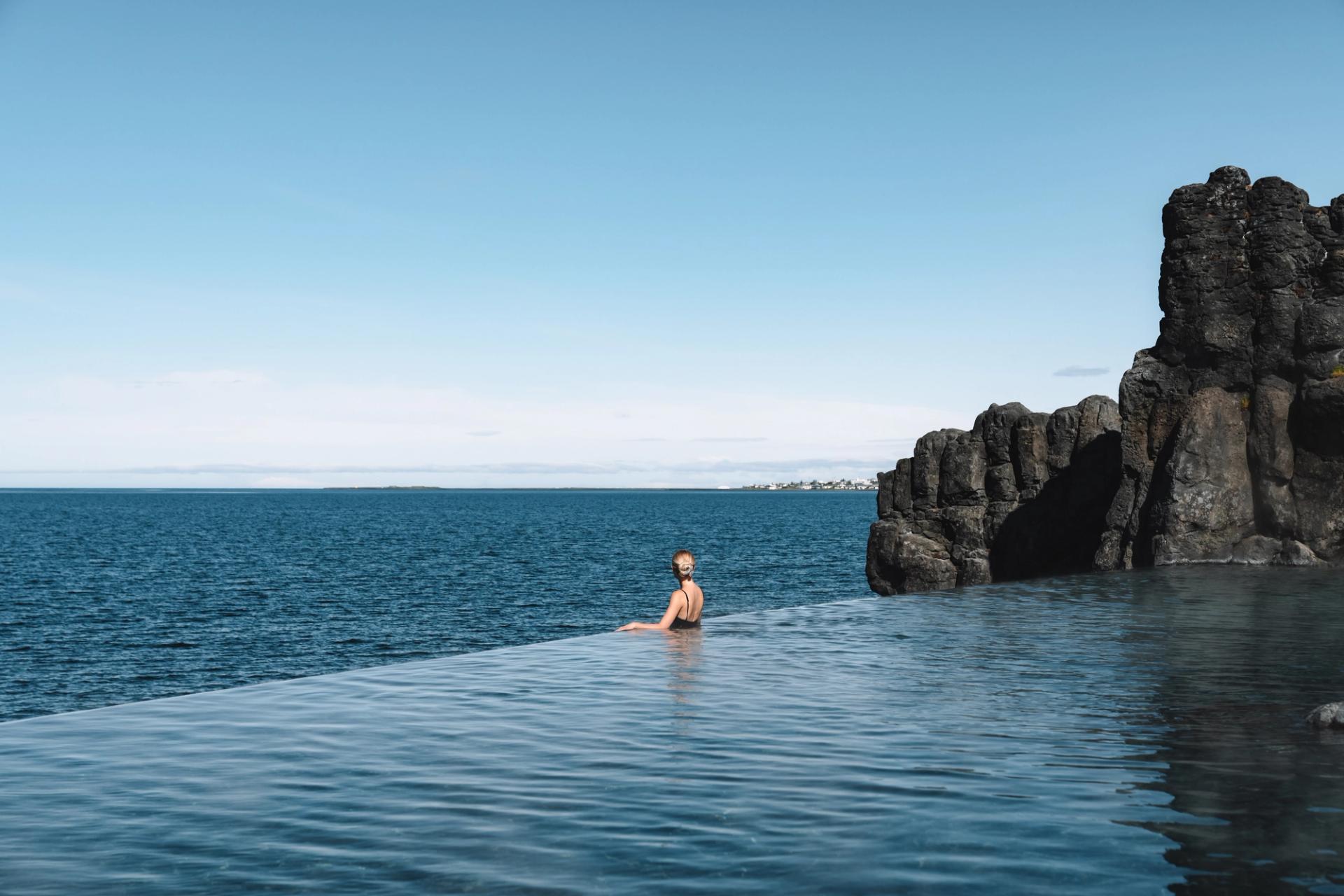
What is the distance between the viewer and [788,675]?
1535cm

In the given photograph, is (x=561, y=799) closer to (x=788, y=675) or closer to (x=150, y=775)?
(x=150, y=775)

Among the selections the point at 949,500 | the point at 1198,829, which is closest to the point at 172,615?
the point at 949,500

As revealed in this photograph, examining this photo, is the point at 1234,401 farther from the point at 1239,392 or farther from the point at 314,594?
the point at 314,594

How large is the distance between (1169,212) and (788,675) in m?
29.7

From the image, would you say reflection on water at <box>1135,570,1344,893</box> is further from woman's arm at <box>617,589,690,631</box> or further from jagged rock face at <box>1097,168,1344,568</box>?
jagged rock face at <box>1097,168,1344,568</box>

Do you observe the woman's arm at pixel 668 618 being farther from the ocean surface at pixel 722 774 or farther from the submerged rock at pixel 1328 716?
the submerged rock at pixel 1328 716

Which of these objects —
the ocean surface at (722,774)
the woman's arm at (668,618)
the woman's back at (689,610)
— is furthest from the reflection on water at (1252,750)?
the woman's arm at (668,618)

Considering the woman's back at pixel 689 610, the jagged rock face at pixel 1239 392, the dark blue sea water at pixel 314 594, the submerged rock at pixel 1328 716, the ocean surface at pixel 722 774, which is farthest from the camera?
the dark blue sea water at pixel 314 594

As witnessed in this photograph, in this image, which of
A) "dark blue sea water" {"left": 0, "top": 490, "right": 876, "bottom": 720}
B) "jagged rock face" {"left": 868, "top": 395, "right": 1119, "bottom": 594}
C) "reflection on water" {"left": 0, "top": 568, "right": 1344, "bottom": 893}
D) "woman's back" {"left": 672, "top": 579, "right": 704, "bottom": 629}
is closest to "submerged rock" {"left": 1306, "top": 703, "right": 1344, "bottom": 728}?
"reflection on water" {"left": 0, "top": 568, "right": 1344, "bottom": 893}

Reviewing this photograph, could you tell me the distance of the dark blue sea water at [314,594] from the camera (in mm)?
35344

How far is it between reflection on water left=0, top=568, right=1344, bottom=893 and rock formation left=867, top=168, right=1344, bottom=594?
18.4 m

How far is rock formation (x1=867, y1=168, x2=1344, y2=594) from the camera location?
33781mm

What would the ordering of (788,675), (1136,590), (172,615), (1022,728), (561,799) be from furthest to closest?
1. (172,615)
2. (1136,590)
3. (788,675)
4. (1022,728)
5. (561,799)

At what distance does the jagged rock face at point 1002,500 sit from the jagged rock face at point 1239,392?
18.1ft
